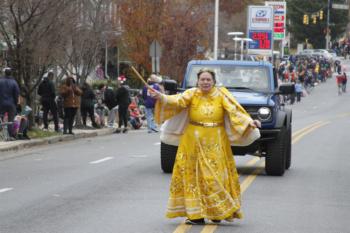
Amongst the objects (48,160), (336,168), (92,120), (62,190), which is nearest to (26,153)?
(48,160)

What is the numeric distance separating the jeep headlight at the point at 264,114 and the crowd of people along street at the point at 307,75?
159 feet

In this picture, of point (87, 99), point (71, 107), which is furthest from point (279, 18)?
point (71, 107)

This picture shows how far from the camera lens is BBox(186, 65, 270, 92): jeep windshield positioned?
1856cm

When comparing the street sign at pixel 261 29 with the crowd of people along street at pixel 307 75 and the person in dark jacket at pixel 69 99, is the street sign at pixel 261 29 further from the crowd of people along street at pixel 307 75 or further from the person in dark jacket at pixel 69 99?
the person in dark jacket at pixel 69 99

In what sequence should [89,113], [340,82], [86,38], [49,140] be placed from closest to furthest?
1. [49,140]
2. [86,38]
3. [89,113]
4. [340,82]

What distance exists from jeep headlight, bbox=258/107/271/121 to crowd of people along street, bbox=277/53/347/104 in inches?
1906

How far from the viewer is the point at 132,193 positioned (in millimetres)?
14719

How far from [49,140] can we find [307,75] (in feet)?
180

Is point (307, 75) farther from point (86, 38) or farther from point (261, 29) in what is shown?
point (86, 38)

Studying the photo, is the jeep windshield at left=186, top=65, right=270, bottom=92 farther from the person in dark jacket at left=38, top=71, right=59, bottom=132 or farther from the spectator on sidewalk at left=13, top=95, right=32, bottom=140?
the person in dark jacket at left=38, top=71, right=59, bottom=132

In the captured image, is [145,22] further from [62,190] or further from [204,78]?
[204,78]

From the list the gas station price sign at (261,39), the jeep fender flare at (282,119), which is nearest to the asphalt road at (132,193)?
the jeep fender flare at (282,119)

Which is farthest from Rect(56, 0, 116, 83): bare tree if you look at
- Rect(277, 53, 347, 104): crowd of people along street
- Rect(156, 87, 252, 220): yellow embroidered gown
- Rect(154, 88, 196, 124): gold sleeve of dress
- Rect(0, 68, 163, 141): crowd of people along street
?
Rect(277, 53, 347, 104): crowd of people along street

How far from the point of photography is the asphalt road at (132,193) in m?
11.5
